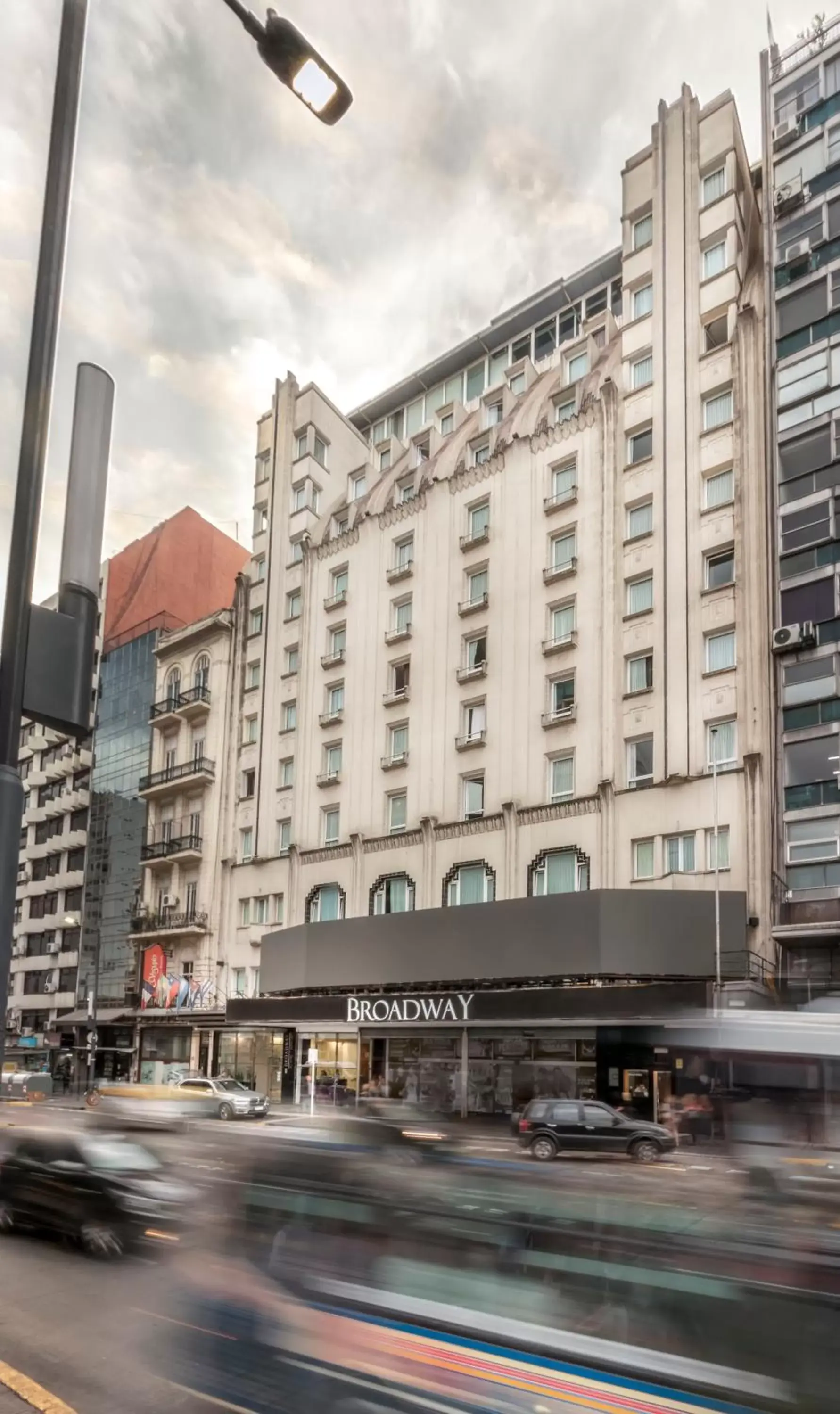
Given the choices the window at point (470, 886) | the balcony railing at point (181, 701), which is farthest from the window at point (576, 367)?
the balcony railing at point (181, 701)

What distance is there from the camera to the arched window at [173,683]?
179ft

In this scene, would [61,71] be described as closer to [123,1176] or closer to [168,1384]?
[168,1384]

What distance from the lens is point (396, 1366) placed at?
19.7ft

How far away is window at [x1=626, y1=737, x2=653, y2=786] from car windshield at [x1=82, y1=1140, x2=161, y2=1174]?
23.2m

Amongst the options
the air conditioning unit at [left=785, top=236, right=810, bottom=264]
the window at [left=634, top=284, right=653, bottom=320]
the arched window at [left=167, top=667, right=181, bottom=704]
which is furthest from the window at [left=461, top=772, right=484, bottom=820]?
the arched window at [left=167, top=667, right=181, bottom=704]

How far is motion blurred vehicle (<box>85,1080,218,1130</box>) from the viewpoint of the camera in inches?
976

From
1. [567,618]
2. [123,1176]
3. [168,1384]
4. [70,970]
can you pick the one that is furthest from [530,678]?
[70,970]

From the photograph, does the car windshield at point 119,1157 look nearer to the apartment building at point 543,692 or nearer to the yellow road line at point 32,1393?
the yellow road line at point 32,1393

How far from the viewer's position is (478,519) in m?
41.9

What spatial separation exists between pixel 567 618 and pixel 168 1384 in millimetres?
31610

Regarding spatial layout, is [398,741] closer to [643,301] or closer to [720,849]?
[720,849]

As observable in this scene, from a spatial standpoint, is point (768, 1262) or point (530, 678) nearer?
point (768, 1262)

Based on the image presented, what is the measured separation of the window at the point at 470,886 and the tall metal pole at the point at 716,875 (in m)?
8.48

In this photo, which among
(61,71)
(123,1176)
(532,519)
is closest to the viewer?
(61,71)
